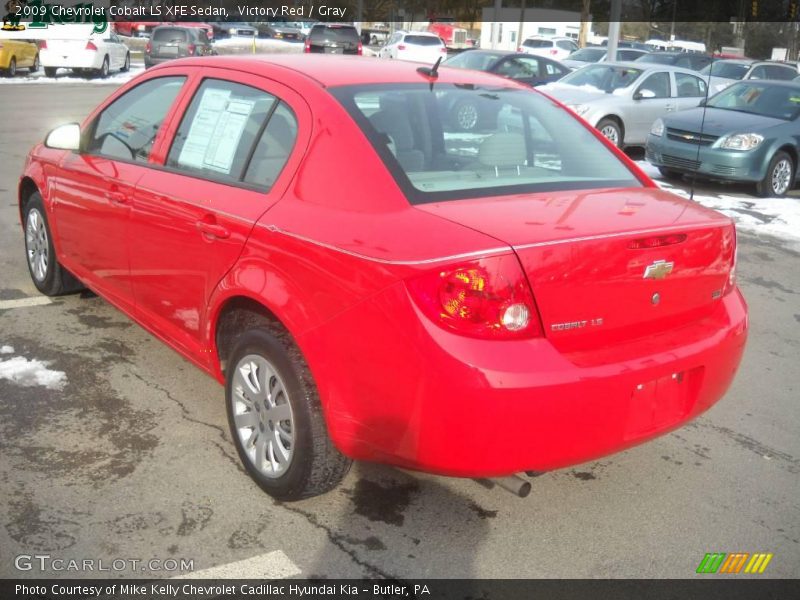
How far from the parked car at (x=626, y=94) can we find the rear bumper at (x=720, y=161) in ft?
8.66

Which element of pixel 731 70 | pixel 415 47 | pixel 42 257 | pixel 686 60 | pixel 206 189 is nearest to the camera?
pixel 206 189

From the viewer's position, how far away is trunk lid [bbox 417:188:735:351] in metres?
2.99

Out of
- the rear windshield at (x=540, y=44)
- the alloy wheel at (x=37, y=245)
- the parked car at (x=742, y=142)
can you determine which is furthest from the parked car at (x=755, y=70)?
the alloy wheel at (x=37, y=245)

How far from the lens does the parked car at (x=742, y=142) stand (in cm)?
1141

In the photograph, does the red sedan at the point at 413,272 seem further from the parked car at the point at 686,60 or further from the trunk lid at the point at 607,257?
the parked car at the point at 686,60

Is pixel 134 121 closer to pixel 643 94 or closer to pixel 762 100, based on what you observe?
pixel 762 100

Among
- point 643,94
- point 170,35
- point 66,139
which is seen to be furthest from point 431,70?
point 170,35

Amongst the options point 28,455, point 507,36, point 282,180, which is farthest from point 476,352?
point 507,36

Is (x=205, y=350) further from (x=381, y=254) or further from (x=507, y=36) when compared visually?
→ (x=507, y=36)

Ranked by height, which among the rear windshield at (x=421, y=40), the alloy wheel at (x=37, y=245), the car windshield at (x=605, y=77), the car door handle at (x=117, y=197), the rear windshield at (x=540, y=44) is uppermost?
the rear windshield at (x=540, y=44)

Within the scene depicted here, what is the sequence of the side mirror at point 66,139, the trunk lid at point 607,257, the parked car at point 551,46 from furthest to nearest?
the parked car at point 551,46 < the side mirror at point 66,139 < the trunk lid at point 607,257

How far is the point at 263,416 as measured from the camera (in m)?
3.63

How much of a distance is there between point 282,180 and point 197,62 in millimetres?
1253

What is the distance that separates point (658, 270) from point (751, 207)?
836 cm
